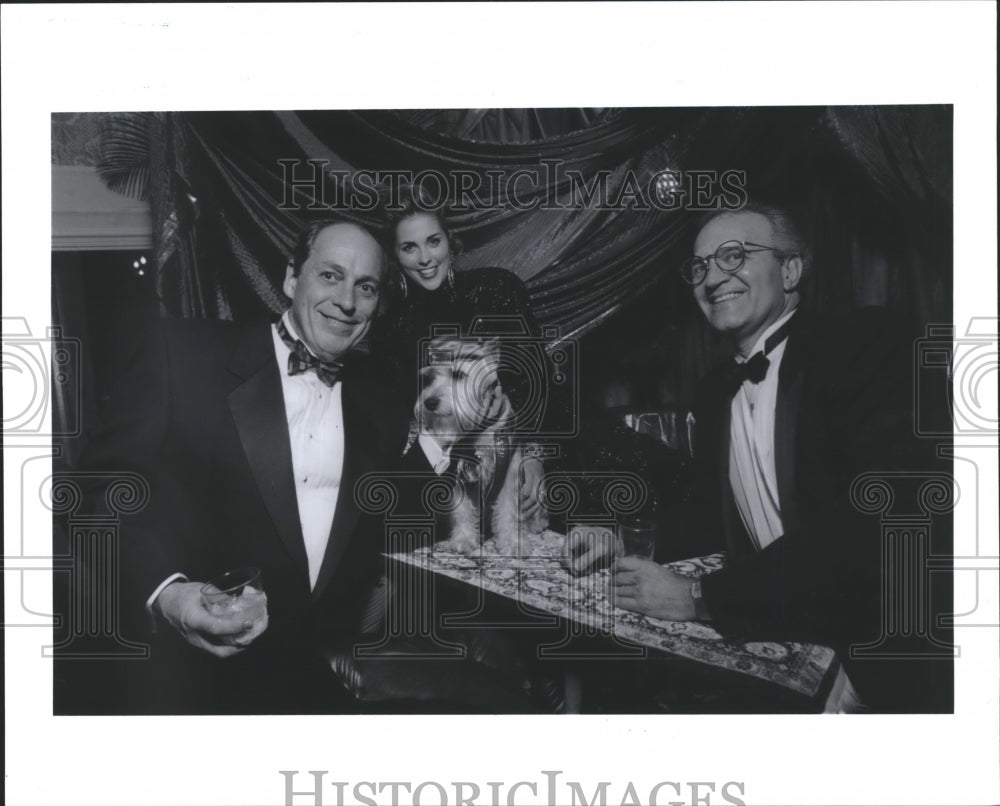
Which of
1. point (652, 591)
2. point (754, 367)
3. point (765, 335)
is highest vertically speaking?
point (765, 335)

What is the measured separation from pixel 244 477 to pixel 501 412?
876 millimetres

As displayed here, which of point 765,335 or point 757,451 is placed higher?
point 765,335

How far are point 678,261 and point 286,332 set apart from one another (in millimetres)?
1318

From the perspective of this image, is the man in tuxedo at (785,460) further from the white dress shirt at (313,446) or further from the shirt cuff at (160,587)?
the shirt cuff at (160,587)

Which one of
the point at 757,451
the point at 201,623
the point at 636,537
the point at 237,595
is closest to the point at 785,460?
the point at 757,451

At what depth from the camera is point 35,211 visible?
3082 millimetres

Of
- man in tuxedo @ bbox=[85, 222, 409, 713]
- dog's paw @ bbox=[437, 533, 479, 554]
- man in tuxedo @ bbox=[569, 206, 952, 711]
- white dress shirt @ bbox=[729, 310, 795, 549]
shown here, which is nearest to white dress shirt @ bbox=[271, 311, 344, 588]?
man in tuxedo @ bbox=[85, 222, 409, 713]

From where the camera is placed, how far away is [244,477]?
3049mm

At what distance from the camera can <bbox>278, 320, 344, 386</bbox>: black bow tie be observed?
10.0 ft

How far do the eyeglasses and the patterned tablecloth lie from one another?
3.06 ft

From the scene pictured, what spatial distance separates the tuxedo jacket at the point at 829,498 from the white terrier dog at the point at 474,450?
62 cm

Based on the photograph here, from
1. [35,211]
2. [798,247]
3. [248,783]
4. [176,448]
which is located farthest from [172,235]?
[798,247]

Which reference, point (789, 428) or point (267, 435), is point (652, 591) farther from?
point (267, 435)

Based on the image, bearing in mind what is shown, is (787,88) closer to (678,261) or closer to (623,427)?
(678,261)
